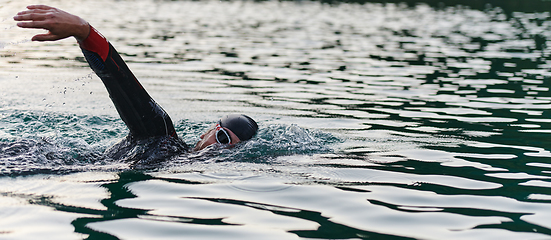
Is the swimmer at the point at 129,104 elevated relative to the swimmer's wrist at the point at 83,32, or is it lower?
lower

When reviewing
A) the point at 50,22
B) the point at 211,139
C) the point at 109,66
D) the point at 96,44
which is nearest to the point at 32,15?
the point at 50,22

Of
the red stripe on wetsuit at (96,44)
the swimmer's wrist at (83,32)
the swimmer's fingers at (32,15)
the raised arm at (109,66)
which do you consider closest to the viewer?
the swimmer's fingers at (32,15)

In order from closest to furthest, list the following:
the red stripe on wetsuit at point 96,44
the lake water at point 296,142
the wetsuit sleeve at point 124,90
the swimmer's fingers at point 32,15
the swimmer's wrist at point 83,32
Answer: the lake water at point 296,142 < the swimmer's fingers at point 32,15 < the swimmer's wrist at point 83,32 < the red stripe on wetsuit at point 96,44 < the wetsuit sleeve at point 124,90

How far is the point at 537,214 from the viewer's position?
4344 millimetres

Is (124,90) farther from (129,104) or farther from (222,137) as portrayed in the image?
(222,137)

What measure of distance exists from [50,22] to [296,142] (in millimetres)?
3278

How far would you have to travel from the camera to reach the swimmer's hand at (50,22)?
4.40 m

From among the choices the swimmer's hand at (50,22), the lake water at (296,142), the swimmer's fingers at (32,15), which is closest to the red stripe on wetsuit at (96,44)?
the swimmer's hand at (50,22)

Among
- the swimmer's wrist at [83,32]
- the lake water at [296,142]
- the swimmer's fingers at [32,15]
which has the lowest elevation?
the lake water at [296,142]

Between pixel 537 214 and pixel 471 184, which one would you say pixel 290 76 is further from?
→ pixel 537 214

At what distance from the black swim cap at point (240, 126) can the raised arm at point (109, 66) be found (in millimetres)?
675

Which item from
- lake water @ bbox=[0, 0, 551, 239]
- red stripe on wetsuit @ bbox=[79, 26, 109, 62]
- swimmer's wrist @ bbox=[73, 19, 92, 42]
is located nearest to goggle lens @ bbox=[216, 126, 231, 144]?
lake water @ bbox=[0, 0, 551, 239]

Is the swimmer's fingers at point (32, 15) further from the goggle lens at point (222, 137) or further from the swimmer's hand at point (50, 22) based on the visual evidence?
the goggle lens at point (222, 137)

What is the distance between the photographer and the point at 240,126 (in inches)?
250
